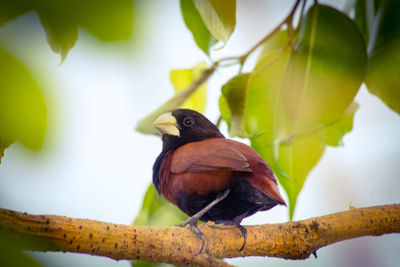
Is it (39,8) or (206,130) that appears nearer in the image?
(39,8)

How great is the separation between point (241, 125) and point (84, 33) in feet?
1.61

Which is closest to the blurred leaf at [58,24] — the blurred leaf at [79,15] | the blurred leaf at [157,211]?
the blurred leaf at [79,15]

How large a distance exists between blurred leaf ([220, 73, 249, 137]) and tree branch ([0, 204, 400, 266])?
0.18 metres

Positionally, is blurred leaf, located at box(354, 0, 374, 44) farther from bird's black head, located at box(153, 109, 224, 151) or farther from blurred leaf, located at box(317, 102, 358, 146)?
bird's black head, located at box(153, 109, 224, 151)

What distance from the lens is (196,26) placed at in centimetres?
65

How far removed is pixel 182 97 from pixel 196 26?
0.71 ft

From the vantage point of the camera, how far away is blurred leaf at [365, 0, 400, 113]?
76 centimetres

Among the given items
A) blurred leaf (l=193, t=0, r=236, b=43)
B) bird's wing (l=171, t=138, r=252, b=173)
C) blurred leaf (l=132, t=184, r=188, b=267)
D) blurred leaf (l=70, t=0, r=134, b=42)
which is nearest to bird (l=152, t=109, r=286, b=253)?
bird's wing (l=171, t=138, r=252, b=173)

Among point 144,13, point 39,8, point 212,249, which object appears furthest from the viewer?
point 212,249

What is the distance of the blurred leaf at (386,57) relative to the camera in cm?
76

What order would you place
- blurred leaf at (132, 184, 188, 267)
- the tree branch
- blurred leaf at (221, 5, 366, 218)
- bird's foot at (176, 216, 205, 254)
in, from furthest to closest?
blurred leaf at (132, 184, 188, 267)
blurred leaf at (221, 5, 366, 218)
bird's foot at (176, 216, 205, 254)
the tree branch

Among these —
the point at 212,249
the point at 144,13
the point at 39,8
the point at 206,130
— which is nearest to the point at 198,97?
the point at 206,130

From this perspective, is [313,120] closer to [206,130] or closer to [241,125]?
[241,125]

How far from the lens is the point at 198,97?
2.94 feet
